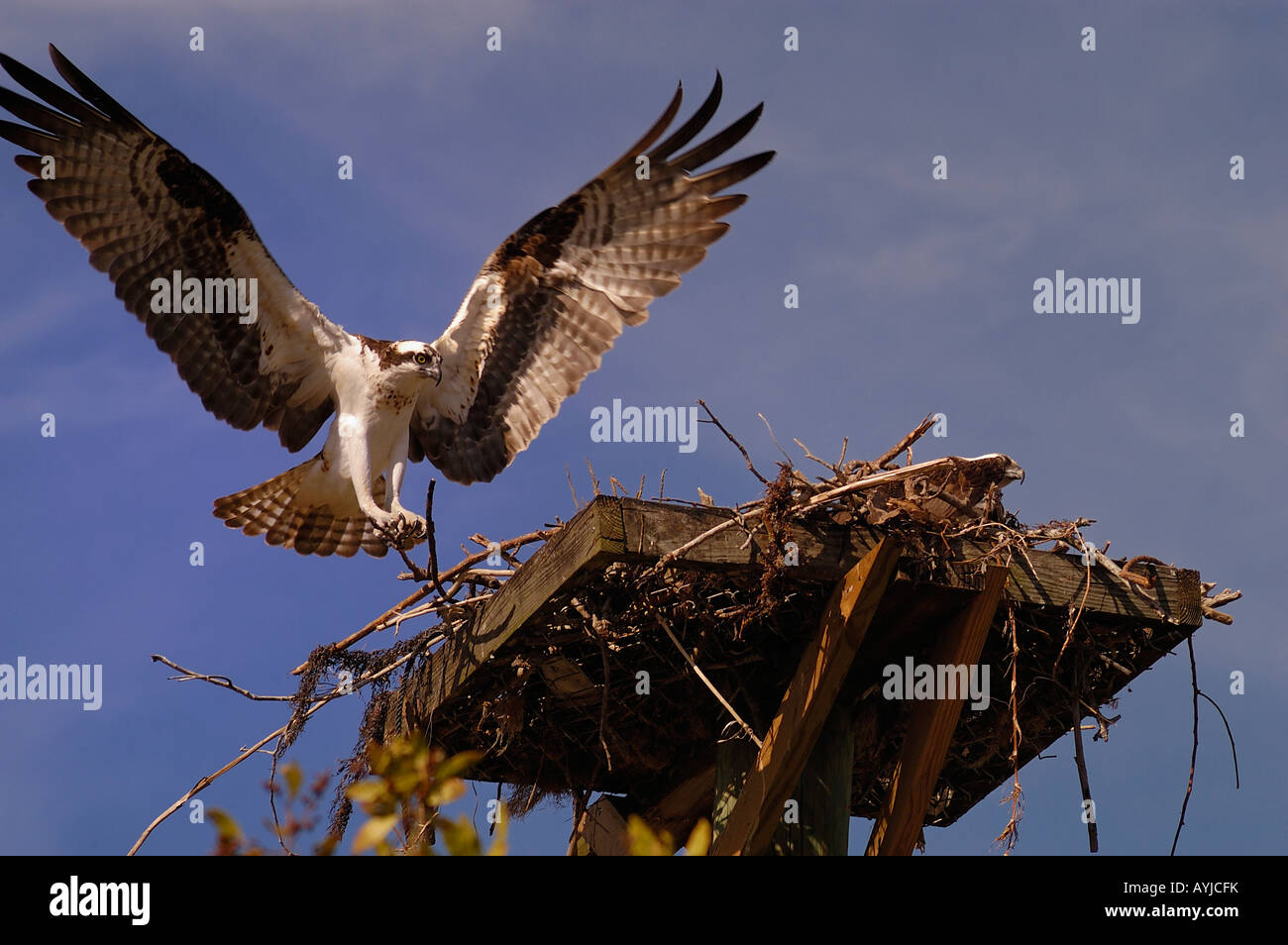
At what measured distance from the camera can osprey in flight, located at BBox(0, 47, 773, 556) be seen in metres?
6.55

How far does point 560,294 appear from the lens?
23.8 ft

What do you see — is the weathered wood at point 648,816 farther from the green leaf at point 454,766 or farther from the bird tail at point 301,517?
the green leaf at point 454,766

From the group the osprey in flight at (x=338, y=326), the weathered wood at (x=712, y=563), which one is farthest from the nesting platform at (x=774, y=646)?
the osprey in flight at (x=338, y=326)

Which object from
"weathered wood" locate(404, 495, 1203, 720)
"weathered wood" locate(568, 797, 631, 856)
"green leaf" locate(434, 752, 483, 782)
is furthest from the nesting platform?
"green leaf" locate(434, 752, 483, 782)

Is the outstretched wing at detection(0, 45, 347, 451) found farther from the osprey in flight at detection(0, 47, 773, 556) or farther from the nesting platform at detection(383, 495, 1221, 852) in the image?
the nesting platform at detection(383, 495, 1221, 852)

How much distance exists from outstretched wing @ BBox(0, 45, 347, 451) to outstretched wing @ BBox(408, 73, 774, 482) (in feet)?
2.44

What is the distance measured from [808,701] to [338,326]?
351cm

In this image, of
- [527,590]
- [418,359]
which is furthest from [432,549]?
[418,359]

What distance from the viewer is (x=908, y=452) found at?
527cm

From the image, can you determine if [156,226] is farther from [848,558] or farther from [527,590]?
[848,558]

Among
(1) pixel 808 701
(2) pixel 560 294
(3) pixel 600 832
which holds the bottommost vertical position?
(3) pixel 600 832
